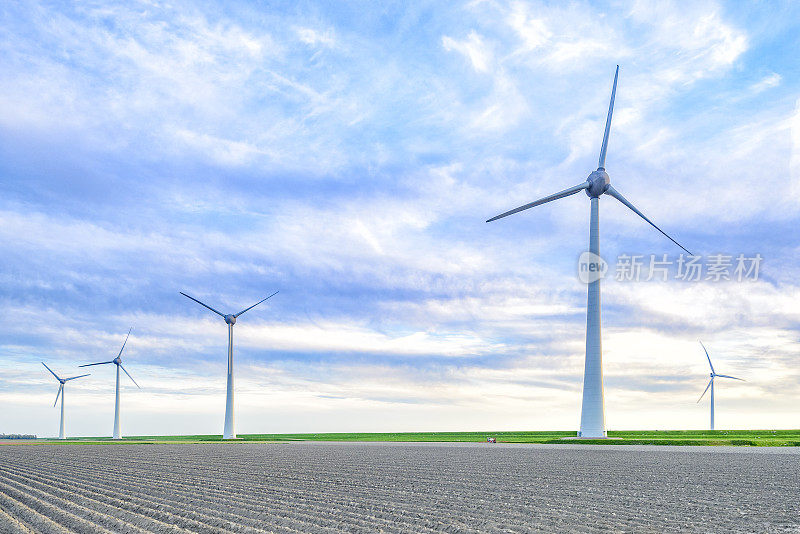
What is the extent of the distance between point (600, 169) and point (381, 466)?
5186cm

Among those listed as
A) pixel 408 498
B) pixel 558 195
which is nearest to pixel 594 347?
pixel 558 195

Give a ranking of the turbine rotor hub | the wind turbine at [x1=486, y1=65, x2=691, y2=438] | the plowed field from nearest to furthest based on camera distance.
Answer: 1. the plowed field
2. the wind turbine at [x1=486, y1=65, x2=691, y2=438]
3. the turbine rotor hub

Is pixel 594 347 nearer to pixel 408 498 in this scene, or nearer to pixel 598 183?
pixel 598 183

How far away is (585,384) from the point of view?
238 feet

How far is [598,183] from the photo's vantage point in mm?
78938

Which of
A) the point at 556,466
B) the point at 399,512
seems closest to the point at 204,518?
the point at 399,512

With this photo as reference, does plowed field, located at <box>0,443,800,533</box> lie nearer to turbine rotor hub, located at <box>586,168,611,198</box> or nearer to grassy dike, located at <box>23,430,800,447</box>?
grassy dike, located at <box>23,430,800,447</box>

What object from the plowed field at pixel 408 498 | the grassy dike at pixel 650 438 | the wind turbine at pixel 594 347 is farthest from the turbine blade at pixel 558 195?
the plowed field at pixel 408 498

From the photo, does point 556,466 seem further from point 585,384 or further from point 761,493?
point 585,384

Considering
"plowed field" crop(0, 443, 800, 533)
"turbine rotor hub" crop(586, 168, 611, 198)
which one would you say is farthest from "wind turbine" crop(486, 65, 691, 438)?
"plowed field" crop(0, 443, 800, 533)

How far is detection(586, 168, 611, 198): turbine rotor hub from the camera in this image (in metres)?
78.9

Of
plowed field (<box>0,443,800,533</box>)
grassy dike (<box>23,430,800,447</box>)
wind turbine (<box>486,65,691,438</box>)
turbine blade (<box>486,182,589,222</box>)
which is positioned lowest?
grassy dike (<box>23,430,800,447</box>)

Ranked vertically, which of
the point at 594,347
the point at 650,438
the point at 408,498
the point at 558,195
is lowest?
the point at 650,438

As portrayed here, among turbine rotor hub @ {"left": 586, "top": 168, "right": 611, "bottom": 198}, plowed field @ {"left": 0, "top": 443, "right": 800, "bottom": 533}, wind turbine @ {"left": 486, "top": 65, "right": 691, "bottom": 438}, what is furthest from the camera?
turbine rotor hub @ {"left": 586, "top": 168, "right": 611, "bottom": 198}
